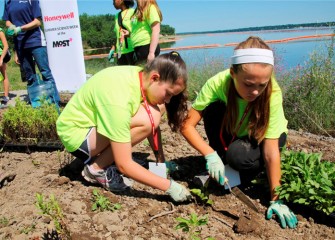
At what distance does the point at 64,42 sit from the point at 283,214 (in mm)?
4891

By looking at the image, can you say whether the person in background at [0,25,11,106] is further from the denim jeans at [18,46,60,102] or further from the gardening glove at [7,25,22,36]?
the gardening glove at [7,25,22,36]

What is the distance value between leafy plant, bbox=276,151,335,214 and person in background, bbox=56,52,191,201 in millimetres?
692

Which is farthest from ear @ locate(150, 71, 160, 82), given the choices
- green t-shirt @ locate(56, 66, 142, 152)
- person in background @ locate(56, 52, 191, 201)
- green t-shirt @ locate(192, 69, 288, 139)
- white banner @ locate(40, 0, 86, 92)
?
white banner @ locate(40, 0, 86, 92)

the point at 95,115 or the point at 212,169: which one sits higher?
the point at 95,115

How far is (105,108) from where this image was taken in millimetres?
2102

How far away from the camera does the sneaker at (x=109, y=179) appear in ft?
7.94

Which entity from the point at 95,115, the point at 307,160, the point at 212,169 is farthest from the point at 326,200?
the point at 95,115

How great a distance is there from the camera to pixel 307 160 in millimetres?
2438

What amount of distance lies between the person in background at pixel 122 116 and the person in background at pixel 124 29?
6.89 feet

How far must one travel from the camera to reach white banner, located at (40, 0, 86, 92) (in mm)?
5754

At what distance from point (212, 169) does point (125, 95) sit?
78 cm

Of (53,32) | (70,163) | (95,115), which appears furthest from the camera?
(53,32)

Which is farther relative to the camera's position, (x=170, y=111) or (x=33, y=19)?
(x=33, y=19)

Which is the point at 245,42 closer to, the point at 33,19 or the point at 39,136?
the point at 39,136
